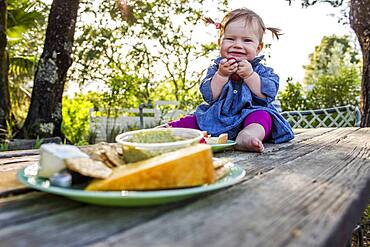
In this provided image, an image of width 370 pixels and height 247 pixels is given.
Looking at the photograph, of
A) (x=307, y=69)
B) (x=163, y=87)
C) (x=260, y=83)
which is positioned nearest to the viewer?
(x=260, y=83)

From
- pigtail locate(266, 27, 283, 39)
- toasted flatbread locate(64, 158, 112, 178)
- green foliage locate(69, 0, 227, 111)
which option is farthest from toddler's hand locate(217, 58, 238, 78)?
green foliage locate(69, 0, 227, 111)

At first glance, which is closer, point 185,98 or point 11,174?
point 11,174

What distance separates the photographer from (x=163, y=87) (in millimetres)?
9953

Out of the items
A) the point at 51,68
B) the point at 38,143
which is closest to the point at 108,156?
the point at 38,143

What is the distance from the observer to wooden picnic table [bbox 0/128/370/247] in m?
0.47

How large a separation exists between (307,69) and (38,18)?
18.6 metres

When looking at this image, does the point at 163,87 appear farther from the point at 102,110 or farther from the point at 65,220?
the point at 65,220

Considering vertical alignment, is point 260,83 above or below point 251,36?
below

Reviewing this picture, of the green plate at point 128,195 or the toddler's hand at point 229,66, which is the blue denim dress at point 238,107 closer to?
the toddler's hand at point 229,66

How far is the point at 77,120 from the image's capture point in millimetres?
7445

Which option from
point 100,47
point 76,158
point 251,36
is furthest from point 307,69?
point 76,158

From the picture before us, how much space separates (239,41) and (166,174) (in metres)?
1.43

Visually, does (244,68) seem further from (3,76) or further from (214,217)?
(3,76)

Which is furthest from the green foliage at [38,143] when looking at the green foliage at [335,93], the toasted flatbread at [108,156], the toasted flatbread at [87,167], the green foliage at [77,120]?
the green foliage at [335,93]
